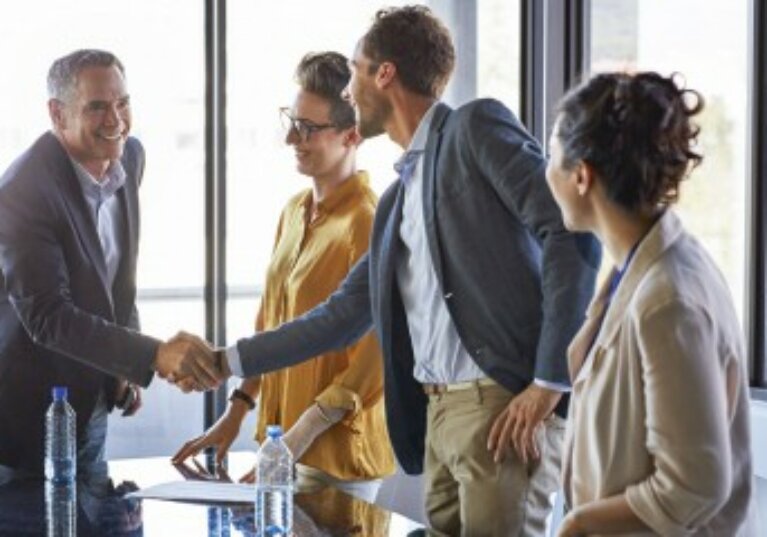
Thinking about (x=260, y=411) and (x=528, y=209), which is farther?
(x=260, y=411)

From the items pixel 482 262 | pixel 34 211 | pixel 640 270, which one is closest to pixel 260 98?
pixel 34 211

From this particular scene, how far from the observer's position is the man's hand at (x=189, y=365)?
10.3ft

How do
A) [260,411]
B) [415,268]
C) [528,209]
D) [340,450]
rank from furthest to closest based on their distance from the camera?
[260,411], [340,450], [415,268], [528,209]

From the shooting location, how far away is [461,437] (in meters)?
2.39

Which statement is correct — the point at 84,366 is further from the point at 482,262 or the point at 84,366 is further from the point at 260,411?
the point at 482,262

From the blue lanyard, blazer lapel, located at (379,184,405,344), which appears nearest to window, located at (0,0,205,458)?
blazer lapel, located at (379,184,405,344)

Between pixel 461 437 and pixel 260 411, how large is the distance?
85cm

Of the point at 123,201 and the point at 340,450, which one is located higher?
the point at 123,201

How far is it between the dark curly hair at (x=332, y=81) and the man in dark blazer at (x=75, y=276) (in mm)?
589

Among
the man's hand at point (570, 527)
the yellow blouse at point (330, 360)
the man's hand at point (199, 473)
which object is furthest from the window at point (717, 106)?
the man's hand at point (570, 527)

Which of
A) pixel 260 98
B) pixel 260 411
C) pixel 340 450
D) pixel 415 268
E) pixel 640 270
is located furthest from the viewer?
pixel 260 98

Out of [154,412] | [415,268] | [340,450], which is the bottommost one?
[154,412]

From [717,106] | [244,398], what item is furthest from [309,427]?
[717,106]

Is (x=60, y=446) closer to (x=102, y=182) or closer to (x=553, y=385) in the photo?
(x=102, y=182)
